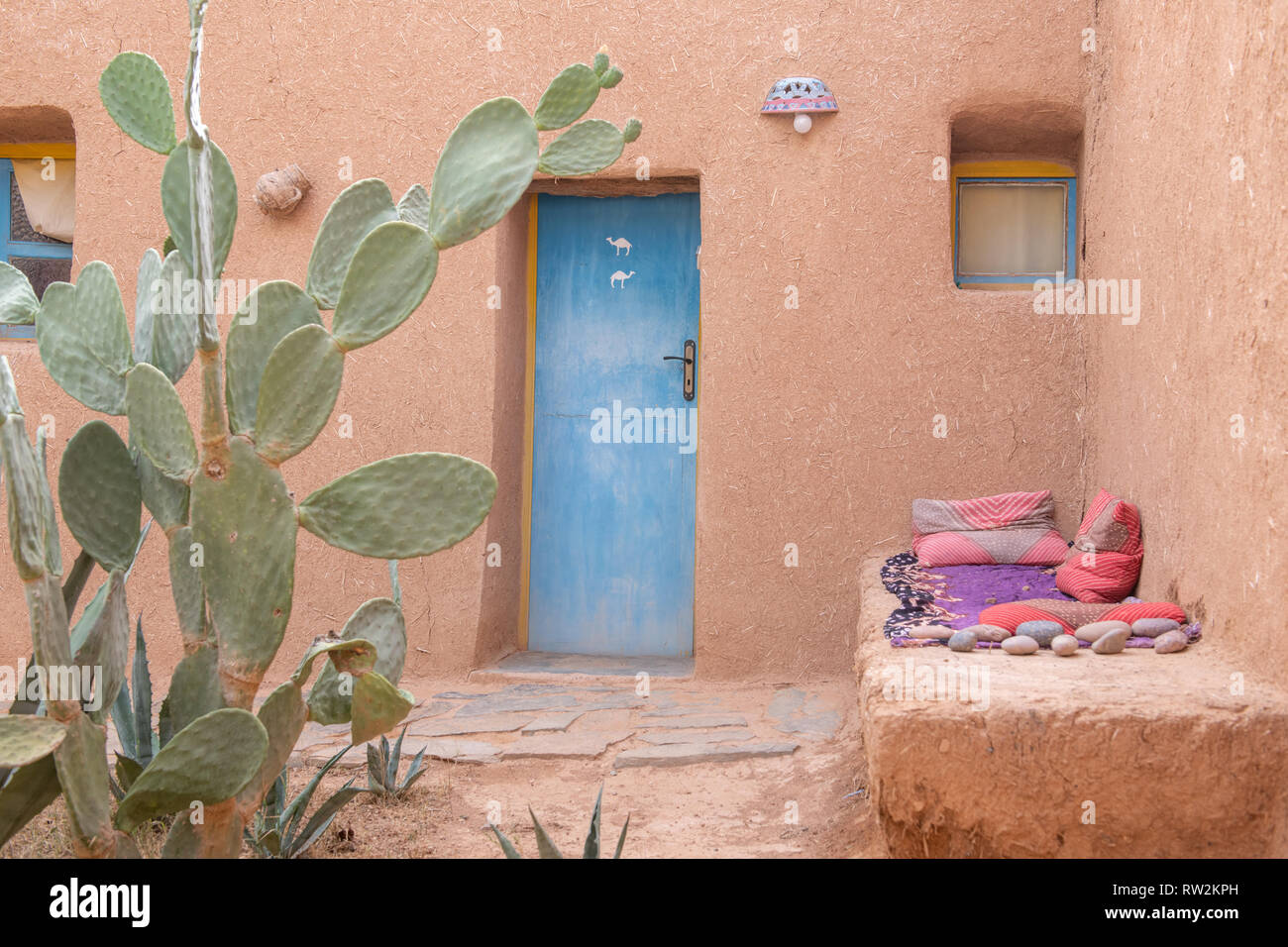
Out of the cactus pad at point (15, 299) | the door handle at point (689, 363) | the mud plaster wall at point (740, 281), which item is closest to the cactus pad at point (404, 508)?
the cactus pad at point (15, 299)

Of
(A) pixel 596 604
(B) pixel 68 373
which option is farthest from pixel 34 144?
(B) pixel 68 373

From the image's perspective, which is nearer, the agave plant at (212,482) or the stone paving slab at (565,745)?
the agave plant at (212,482)

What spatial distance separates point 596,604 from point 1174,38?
3.03 meters

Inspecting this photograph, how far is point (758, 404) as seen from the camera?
4.45m

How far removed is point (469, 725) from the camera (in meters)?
3.77

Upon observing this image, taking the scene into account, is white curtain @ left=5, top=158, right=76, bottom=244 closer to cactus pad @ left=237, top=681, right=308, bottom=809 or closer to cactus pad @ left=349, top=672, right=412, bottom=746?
cactus pad @ left=237, top=681, right=308, bottom=809

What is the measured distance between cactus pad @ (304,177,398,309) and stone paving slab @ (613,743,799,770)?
6.19 feet

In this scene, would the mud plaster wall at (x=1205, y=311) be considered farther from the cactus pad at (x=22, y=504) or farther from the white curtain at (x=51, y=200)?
the white curtain at (x=51, y=200)

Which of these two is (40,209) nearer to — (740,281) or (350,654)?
(740,281)

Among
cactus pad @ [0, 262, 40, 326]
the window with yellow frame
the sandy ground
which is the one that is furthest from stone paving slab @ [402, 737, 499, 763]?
the window with yellow frame

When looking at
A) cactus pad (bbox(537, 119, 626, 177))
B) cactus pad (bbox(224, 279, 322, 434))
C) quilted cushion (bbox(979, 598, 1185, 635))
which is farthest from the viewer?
quilted cushion (bbox(979, 598, 1185, 635))

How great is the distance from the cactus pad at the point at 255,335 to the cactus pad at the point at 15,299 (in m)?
0.46

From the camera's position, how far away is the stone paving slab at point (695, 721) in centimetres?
377

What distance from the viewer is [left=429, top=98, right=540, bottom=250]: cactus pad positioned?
1.85 metres
